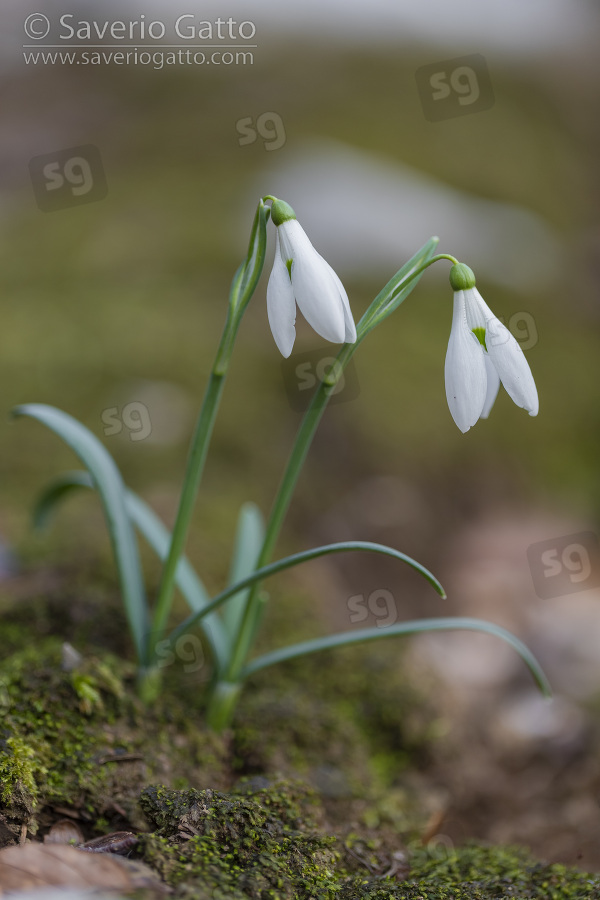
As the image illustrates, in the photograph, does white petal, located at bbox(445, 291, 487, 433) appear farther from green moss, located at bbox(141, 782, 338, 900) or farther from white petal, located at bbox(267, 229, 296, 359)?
green moss, located at bbox(141, 782, 338, 900)

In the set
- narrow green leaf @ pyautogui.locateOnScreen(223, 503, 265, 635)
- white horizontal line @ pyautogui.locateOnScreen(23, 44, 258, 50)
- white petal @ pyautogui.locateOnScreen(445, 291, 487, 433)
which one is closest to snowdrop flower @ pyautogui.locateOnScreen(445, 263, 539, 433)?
white petal @ pyautogui.locateOnScreen(445, 291, 487, 433)

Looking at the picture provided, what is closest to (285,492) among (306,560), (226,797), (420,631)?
(306,560)

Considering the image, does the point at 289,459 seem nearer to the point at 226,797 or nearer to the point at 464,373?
the point at 464,373

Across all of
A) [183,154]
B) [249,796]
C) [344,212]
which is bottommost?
[249,796]

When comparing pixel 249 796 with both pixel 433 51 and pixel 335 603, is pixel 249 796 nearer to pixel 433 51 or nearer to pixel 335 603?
pixel 335 603

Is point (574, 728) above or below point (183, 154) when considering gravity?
below

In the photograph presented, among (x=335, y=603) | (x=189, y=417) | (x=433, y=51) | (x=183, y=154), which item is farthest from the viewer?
(x=433, y=51)

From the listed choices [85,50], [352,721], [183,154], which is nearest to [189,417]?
[352,721]
